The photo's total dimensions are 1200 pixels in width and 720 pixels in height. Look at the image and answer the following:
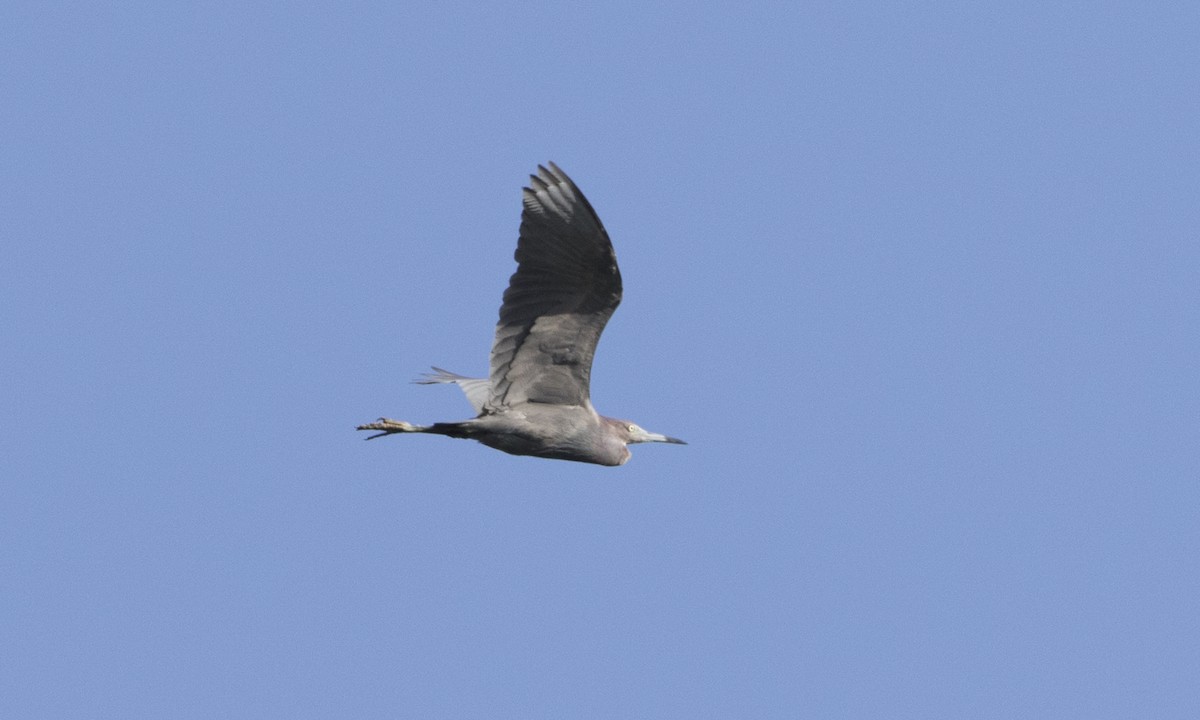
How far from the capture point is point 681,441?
15.9 metres

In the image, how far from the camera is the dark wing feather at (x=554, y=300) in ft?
41.9

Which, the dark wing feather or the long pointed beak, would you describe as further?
the long pointed beak

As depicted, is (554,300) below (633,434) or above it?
above

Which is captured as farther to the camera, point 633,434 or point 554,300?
point 633,434

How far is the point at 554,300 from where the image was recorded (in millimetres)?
13336

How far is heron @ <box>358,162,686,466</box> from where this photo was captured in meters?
12.8

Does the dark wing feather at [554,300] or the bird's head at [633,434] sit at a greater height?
the dark wing feather at [554,300]

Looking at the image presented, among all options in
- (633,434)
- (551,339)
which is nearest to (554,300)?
(551,339)

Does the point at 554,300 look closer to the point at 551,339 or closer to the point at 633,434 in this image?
the point at 551,339

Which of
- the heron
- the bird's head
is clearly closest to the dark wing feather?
the heron

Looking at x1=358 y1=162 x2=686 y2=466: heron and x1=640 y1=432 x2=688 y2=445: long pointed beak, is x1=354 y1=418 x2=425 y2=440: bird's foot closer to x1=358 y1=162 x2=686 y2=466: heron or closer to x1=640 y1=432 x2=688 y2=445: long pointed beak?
x1=358 y1=162 x2=686 y2=466: heron

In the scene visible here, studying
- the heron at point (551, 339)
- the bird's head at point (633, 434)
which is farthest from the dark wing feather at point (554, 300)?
the bird's head at point (633, 434)

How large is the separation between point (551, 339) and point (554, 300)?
42 centimetres

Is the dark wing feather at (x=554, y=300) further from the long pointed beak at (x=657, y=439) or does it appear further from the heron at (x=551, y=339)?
the long pointed beak at (x=657, y=439)
